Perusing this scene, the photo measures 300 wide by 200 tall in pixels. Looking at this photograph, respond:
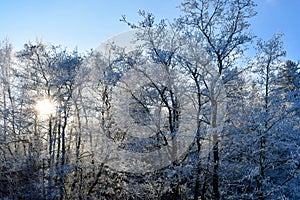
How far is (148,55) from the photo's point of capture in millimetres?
8391

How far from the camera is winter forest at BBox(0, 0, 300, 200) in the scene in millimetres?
6598

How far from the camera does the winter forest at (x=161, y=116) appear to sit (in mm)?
6598

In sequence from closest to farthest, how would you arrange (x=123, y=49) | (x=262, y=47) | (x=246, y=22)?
1. (x=246, y=22)
2. (x=262, y=47)
3. (x=123, y=49)

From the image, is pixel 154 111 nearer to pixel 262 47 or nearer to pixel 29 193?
pixel 262 47

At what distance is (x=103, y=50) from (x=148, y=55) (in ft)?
7.81

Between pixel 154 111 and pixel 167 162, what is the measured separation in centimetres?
146

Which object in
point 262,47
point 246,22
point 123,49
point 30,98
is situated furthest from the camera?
point 30,98

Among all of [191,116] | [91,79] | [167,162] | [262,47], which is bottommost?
[167,162]

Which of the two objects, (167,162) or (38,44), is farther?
(38,44)

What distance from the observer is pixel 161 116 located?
865 cm

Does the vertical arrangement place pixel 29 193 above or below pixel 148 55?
below

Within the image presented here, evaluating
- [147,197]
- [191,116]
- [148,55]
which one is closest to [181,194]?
[147,197]

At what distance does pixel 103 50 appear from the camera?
10203mm

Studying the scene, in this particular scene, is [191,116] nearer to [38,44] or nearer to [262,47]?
[262,47]
